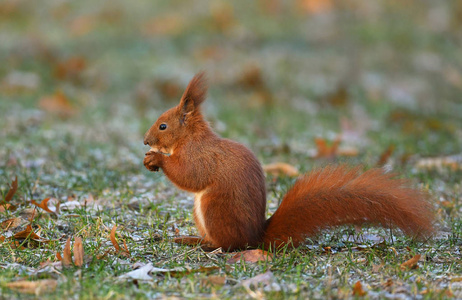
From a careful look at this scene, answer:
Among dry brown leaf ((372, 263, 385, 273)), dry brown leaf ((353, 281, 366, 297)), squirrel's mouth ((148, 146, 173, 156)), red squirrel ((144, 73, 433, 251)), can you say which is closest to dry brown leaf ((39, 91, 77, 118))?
squirrel's mouth ((148, 146, 173, 156))

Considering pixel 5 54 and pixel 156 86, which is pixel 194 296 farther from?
pixel 5 54

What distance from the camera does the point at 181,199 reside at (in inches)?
155

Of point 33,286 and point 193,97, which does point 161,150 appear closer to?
point 193,97

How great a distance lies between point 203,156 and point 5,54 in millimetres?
6257

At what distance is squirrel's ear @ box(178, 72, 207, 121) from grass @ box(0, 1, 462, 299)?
2.14 feet

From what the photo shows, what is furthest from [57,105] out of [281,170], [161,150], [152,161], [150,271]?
[150,271]

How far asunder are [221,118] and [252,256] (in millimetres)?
3924

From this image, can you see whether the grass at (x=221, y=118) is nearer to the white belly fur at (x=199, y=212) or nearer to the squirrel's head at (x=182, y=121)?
the white belly fur at (x=199, y=212)

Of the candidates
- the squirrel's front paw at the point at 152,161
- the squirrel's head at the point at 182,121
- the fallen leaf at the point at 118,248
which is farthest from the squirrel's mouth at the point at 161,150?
the fallen leaf at the point at 118,248

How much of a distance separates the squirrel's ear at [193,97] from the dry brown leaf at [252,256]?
79 cm

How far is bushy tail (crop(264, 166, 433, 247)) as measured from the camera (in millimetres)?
2740

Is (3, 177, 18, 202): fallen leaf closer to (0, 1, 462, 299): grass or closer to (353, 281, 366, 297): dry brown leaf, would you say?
(0, 1, 462, 299): grass

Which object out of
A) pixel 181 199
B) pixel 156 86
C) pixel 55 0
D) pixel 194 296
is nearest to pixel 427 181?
pixel 181 199

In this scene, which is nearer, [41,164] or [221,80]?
[41,164]
